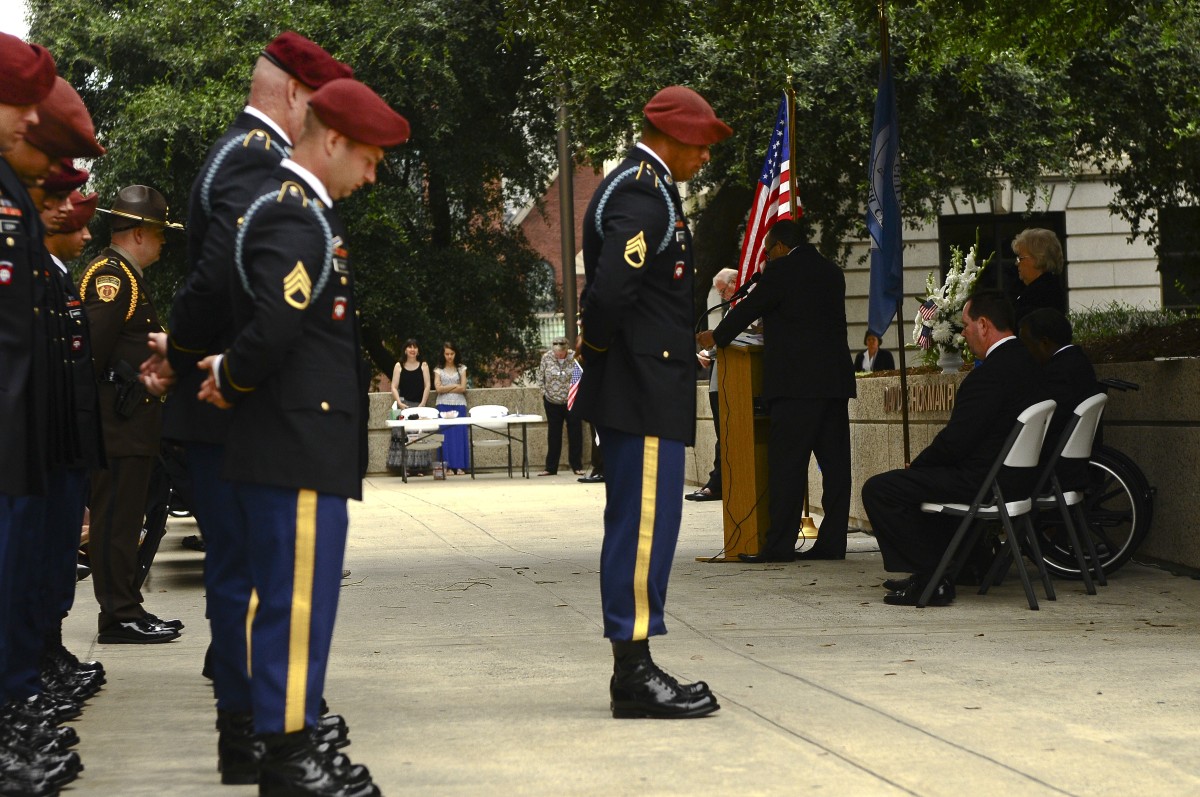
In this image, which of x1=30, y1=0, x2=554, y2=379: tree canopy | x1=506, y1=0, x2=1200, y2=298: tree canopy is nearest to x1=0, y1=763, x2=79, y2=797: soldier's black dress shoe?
x1=506, y1=0, x2=1200, y2=298: tree canopy

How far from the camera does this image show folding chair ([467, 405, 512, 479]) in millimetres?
23109

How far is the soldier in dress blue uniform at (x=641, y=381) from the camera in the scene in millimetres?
5422

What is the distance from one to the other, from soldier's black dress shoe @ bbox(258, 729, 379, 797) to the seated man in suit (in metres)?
5.13

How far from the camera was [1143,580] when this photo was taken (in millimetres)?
8820

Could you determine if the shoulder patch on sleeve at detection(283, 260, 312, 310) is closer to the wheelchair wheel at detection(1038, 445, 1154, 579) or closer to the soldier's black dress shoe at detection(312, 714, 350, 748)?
the soldier's black dress shoe at detection(312, 714, 350, 748)

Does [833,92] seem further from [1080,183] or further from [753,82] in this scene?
[1080,183]

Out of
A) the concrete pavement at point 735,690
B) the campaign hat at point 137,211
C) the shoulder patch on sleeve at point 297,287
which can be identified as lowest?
the concrete pavement at point 735,690

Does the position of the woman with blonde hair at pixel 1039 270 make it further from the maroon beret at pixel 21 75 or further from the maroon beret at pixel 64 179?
the maroon beret at pixel 21 75

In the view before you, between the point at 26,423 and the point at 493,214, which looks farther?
the point at 493,214

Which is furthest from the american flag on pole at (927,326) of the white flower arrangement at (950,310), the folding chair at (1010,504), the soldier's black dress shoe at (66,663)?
the soldier's black dress shoe at (66,663)

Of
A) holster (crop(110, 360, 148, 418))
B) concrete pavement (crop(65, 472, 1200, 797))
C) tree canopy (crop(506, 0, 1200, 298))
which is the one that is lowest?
concrete pavement (crop(65, 472, 1200, 797))

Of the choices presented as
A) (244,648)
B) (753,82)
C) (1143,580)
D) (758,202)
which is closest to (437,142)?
(753,82)

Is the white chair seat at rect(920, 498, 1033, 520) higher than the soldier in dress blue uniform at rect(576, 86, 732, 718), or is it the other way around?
the soldier in dress blue uniform at rect(576, 86, 732, 718)

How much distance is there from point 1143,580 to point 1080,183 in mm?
22358
